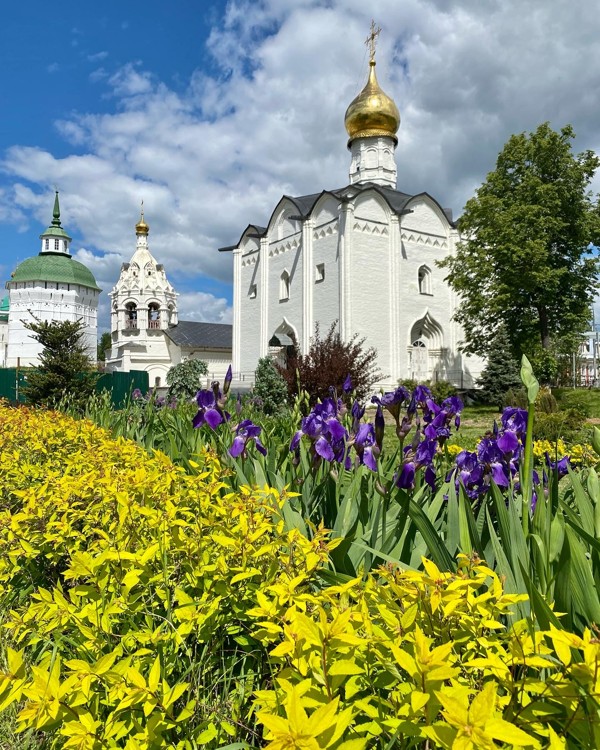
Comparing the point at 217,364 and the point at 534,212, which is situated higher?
the point at 534,212

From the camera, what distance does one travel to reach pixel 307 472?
258cm

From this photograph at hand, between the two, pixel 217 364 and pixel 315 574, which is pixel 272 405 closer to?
pixel 315 574

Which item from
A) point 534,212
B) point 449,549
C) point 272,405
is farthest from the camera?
point 534,212

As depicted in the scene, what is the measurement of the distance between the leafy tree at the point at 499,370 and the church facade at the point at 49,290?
5454 centimetres

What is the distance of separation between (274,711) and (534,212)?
70.0 feet

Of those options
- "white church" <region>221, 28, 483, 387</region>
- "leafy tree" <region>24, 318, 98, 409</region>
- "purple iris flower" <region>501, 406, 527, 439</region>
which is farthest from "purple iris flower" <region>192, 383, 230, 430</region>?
"white church" <region>221, 28, 483, 387</region>

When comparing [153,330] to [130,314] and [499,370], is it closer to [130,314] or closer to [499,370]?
[130,314]

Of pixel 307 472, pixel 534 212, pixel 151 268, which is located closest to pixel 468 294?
pixel 534 212

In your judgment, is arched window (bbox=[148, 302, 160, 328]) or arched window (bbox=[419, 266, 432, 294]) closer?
arched window (bbox=[419, 266, 432, 294])

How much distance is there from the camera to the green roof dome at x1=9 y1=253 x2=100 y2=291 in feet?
220

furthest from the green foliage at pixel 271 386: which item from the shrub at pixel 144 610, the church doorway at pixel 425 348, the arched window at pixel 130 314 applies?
the arched window at pixel 130 314

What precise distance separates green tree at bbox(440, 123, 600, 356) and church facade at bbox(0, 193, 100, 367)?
181 feet

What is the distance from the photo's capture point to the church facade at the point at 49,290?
214 ft

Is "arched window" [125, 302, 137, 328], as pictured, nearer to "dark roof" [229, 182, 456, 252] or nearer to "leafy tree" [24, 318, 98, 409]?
"dark roof" [229, 182, 456, 252]
